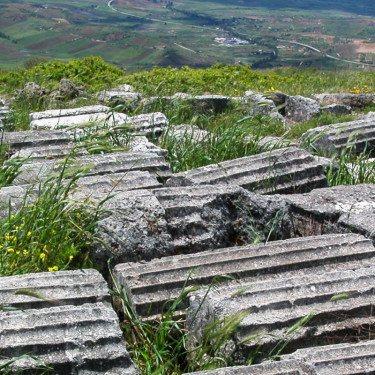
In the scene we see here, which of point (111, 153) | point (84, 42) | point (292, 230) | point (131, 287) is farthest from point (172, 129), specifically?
point (84, 42)

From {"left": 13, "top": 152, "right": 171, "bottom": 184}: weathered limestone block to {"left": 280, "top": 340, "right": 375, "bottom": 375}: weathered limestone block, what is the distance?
90.0 inches

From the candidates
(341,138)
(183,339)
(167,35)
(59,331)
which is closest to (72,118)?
(341,138)

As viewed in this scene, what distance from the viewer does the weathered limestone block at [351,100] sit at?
10820 millimetres

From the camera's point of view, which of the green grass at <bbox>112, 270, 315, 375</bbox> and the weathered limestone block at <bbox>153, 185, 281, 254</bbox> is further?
the weathered limestone block at <bbox>153, 185, 281, 254</bbox>

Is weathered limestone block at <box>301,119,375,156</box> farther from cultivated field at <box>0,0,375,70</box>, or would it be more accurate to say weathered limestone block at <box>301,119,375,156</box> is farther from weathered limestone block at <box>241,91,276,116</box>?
cultivated field at <box>0,0,375,70</box>

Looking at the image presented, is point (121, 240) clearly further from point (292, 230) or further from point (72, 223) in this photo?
point (292, 230)

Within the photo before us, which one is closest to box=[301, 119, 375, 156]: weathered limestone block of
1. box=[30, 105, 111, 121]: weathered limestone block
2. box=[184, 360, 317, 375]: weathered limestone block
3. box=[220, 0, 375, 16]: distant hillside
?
box=[30, 105, 111, 121]: weathered limestone block

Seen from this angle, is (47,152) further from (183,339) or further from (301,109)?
(301,109)

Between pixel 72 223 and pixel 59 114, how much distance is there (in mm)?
3650

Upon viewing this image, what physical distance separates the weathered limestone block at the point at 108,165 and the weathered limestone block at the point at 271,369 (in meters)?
2.30

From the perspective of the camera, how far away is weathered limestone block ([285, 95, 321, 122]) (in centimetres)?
973

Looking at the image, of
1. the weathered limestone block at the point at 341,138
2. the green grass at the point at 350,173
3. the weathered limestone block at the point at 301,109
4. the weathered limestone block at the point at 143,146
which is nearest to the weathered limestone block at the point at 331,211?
the green grass at the point at 350,173

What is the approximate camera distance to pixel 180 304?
3734mm

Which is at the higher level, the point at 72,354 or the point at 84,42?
the point at 72,354
